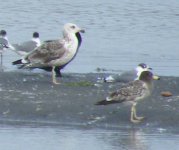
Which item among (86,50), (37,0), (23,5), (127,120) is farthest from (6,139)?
(37,0)

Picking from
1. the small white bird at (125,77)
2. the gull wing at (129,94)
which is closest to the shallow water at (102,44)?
the gull wing at (129,94)

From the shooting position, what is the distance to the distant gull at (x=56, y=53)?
17266mm

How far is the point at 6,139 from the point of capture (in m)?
13.4

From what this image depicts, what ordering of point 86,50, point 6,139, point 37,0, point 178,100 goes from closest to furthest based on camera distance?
1. point 6,139
2. point 178,100
3. point 86,50
4. point 37,0

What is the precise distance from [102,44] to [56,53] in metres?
7.27

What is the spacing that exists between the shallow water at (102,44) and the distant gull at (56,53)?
400 mm

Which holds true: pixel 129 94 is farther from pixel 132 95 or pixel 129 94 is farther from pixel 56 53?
pixel 56 53

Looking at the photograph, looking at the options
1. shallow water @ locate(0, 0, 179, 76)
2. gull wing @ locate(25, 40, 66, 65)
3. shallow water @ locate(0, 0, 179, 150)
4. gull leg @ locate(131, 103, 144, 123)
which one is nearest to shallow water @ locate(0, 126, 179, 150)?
shallow water @ locate(0, 0, 179, 150)

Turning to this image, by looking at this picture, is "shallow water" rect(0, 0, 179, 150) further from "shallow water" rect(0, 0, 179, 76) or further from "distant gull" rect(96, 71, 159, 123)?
"distant gull" rect(96, 71, 159, 123)

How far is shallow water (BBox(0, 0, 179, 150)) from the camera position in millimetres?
13297

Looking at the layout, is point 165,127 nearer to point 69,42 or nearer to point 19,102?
point 19,102

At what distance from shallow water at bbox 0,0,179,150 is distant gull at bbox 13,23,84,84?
40cm

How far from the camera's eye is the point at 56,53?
56.6 ft

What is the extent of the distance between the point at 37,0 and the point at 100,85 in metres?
20.4
